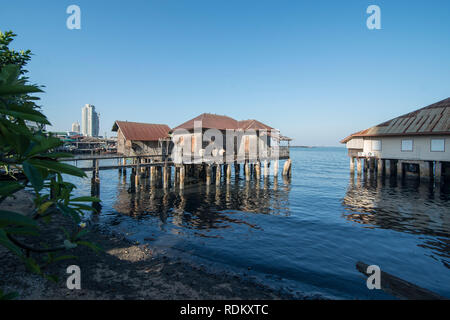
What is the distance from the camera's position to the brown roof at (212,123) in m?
25.0

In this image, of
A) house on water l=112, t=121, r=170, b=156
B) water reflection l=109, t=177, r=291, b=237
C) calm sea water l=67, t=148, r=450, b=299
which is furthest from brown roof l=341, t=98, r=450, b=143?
house on water l=112, t=121, r=170, b=156

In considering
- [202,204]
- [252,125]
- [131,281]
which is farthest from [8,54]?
[252,125]

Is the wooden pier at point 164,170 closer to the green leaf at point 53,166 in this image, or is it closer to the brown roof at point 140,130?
the brown roof at point 140,130

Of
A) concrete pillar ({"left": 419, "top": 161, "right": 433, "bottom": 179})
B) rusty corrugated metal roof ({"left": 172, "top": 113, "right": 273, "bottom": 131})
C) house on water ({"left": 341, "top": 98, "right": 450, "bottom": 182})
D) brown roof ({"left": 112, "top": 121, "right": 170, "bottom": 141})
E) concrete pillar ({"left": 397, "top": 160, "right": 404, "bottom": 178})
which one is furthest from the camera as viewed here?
brown roof ({"left": 112, "top": 121, "right": 170, "bottom": 141})

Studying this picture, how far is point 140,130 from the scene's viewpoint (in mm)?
32562

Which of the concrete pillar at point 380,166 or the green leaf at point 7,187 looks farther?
the concrete pillar at point 380,166

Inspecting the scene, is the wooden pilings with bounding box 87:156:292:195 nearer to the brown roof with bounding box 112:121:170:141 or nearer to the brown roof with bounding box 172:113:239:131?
the brown roof with bounding box 112:121:170:141

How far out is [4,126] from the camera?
1.22m

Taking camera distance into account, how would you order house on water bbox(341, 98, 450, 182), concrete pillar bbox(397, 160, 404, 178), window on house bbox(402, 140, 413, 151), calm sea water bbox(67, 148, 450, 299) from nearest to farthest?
calm sea water bbox(67, 148, 450, 299) < house on water bbox(341, 98, 450, 182) < window on house bbox(402, 140, 413, 151) < concrete pillar bbox(397, 160, 404, 178)

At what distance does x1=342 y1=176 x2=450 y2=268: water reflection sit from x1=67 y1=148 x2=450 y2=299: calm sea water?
6cm

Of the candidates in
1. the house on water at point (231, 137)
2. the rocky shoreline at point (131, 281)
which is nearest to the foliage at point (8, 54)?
the rocky shoreline at point (131, 281)

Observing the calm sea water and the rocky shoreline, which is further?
the calm sea water

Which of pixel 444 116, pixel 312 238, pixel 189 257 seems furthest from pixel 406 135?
pixel 189 257

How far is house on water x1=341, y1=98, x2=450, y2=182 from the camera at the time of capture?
2531 centimetres
